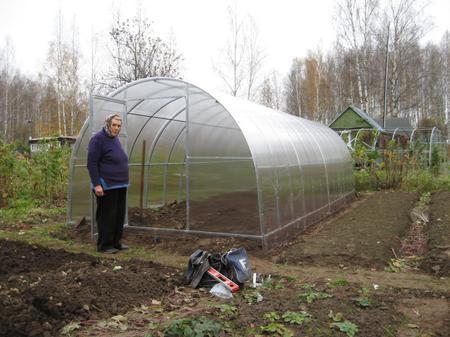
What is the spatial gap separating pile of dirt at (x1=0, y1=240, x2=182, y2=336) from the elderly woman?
2.33 ft

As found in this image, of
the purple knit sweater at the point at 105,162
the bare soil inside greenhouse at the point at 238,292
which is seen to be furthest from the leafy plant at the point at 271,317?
the purple knit sweater at the point at 105,162

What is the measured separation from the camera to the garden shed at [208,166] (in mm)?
6789

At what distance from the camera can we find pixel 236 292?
4504 mm

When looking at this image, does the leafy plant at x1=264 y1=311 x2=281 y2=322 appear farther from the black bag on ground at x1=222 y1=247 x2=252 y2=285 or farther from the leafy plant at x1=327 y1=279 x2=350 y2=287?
the leafy plant at x1=327 y1=279 x2=350 y2=287

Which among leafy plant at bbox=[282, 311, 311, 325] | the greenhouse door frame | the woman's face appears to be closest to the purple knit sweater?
the woman's face

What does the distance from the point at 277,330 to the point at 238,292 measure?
3.86 feet

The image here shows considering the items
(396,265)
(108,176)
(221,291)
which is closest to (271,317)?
(221,291)

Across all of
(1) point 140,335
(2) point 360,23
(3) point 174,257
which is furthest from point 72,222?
(2) point 360,23

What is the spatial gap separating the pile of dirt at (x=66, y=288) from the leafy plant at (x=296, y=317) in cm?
137

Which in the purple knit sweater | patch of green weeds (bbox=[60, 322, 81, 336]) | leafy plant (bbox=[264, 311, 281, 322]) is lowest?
patch of green weeds (bbox=[60, 322, 81, 336])

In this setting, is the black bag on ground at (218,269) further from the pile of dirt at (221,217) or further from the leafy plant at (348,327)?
the pile of dirt at (221,217)

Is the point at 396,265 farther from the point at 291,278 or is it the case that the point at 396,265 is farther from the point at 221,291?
the point at 221,291

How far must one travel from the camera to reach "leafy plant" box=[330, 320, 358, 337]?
332cm

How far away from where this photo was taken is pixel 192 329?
10.7 ft
